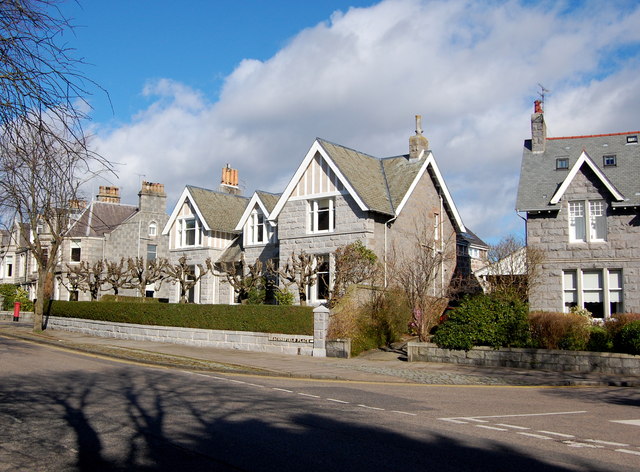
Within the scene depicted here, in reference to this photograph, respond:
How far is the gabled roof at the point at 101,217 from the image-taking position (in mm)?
51125

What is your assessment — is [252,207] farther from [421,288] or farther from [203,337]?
[421,288]

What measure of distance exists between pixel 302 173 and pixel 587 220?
13233 mm

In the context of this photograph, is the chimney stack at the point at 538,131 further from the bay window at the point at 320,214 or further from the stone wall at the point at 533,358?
the stone wall at the point at 533,358

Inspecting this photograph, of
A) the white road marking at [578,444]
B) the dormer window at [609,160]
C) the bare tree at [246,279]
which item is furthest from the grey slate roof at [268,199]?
the white road marking at [578,444]

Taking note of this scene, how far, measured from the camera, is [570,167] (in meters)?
27.8

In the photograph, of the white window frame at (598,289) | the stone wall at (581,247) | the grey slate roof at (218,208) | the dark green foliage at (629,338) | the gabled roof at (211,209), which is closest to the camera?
the dark green foliage at (629,338)

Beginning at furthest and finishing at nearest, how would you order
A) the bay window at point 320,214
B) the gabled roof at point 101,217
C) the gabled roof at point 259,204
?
the gabled roof at point 101,217 < the gabled roof at point 259,204 < the bay window at point 320,214

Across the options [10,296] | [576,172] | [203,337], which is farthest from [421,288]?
[10,296]

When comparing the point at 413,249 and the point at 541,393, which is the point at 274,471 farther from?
the point at 413,249

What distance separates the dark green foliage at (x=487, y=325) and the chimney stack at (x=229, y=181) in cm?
2719

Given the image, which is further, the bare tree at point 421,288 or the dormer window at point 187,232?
the dormer window at point 187,232

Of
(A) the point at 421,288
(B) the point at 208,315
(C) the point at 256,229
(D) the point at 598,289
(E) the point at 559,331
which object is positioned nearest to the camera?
(E) the point at 559,331

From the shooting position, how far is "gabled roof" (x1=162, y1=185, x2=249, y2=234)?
1471 inches

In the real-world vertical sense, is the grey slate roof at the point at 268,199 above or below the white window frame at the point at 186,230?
above
